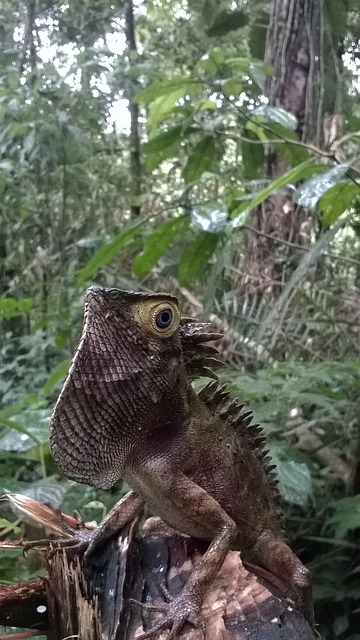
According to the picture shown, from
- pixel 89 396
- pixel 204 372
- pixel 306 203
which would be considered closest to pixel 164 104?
pixel 306 203

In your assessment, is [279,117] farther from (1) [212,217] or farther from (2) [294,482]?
(2) [294,482]

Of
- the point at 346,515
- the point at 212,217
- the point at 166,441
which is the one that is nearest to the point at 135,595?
the point at 166,441

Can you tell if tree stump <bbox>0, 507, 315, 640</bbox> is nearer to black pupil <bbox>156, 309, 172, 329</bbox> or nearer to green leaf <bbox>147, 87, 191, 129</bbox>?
black pupil <bbox>156, 309, 172, 329</bbox>

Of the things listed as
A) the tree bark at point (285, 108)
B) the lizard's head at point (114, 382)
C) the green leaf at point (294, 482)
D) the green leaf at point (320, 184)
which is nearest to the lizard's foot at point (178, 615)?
the lizard's head at point (114, 382)

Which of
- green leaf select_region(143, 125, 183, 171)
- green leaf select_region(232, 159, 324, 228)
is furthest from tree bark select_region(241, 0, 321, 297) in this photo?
green leaf select_region(232, 159, 324, 228)

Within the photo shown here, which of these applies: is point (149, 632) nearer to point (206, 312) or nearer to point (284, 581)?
point (284, 581)

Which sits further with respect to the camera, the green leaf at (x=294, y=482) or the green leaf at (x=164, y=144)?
the green leaf at (x=164, y=144)

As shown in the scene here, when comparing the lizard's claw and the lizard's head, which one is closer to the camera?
the lizard's head

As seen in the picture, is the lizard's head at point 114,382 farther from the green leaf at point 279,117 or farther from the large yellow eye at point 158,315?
the green leaf at point 279,117
